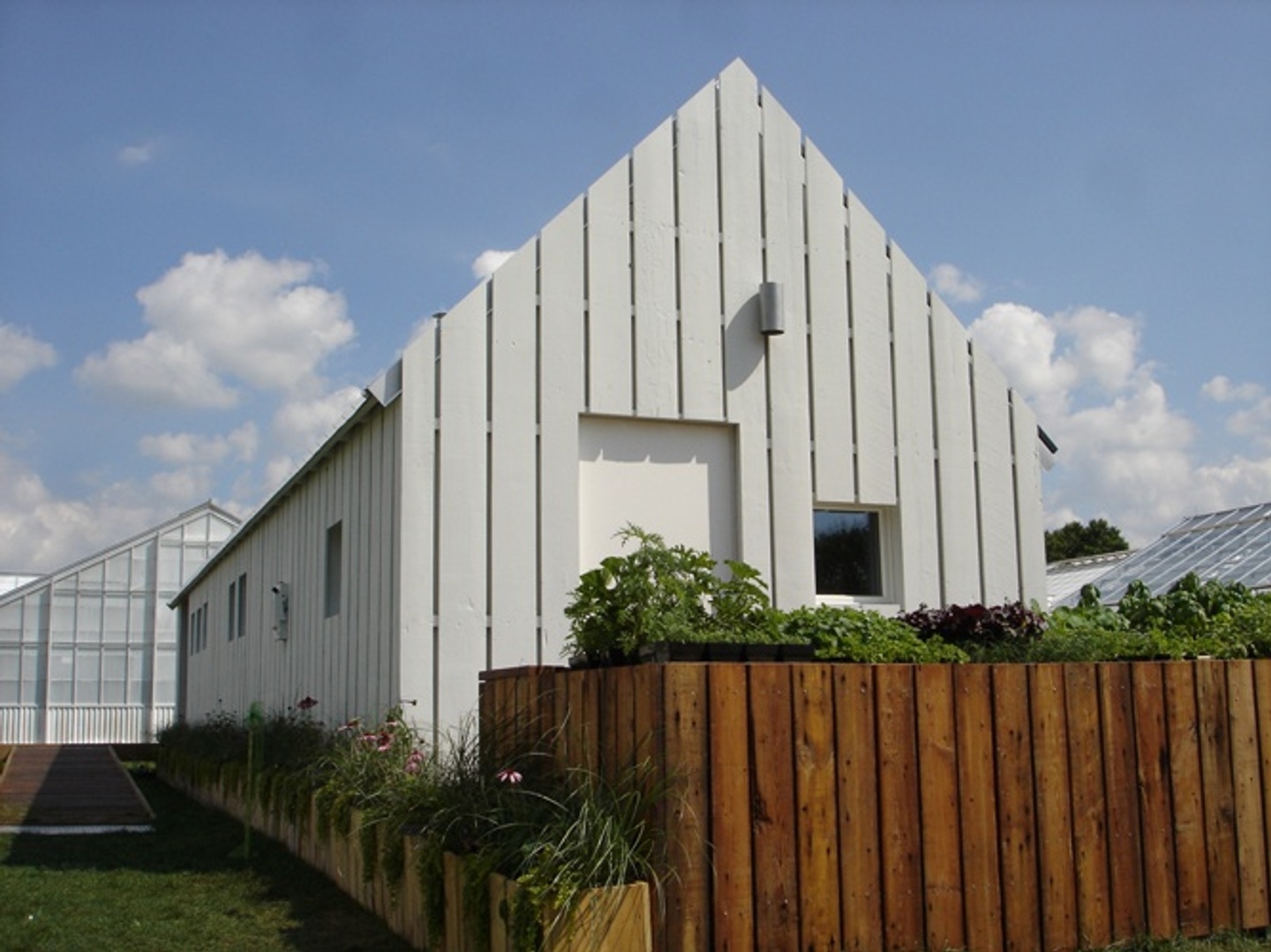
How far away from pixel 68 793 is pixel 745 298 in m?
12.8

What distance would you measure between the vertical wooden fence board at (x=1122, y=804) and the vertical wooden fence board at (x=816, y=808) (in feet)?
6.14

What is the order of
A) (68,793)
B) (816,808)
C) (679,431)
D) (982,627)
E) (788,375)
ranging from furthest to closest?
1. (68,793)
2. (788,375)
3. (679,431)
4. (982,627)
5. (816,808)

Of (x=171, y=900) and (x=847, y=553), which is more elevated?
(x=847, y=553)

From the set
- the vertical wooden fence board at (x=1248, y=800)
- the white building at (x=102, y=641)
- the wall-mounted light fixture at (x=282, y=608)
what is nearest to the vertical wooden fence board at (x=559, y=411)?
the vertical wooden fence board at (x=1248, y=800)

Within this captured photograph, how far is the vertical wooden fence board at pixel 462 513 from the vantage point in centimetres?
1088

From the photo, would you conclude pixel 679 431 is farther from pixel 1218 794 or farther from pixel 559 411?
pixel 1218 794

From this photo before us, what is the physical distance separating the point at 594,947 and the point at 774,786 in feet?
3.99

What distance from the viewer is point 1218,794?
7984 millimetres

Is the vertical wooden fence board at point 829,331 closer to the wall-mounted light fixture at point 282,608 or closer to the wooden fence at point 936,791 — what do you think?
the wooden fence at point 936,791

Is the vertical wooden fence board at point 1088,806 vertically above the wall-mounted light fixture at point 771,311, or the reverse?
the wall-mounted light fixture at point 771,311

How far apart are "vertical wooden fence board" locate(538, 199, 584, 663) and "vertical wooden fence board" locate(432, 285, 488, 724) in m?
0.55

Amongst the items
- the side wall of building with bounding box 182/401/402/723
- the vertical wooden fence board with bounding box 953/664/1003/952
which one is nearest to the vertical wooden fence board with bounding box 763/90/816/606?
the side wall of building with bounding box 182/401/402/723

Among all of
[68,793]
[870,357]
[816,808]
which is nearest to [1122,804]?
[816,808]

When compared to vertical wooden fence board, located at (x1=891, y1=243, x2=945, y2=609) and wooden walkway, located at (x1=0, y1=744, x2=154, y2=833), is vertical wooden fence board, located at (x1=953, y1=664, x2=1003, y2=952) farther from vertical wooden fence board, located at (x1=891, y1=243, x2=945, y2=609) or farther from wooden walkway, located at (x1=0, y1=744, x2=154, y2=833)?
wooden walkway, located at (x1=0, y1=744, x2=154, y2=833)
